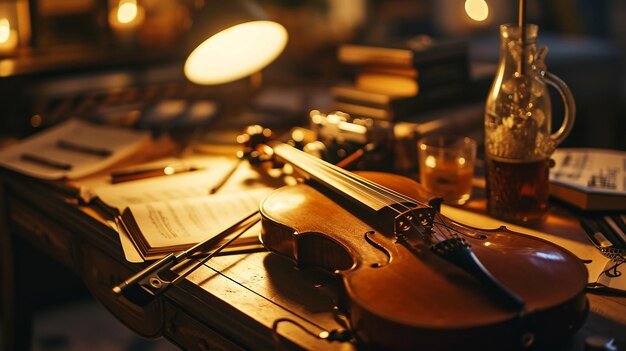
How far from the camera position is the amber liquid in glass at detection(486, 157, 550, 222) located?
1.11 m

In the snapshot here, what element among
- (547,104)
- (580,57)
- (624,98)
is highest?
(547,104)

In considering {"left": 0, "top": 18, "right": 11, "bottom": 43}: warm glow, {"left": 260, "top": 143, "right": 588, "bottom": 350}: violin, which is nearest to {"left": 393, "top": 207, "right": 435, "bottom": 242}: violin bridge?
{"left": 260, "top": 143, "right": 588, "bottom": 350}: violin

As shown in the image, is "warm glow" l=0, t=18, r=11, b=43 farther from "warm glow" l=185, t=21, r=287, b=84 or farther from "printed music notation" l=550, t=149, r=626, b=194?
"printed music notation" l=550, t=149, r=626, b=194

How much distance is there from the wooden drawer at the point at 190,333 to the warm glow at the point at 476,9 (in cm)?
319

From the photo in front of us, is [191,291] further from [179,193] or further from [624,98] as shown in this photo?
[624,98]

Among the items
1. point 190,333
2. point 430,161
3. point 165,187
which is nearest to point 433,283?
point 190,333

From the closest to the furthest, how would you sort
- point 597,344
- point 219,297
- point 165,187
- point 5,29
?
point 597,344
point 219,297
point 165,187
point 5,29

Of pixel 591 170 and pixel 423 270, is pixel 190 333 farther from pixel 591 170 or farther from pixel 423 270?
pixel 591 170

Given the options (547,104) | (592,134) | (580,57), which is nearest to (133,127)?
(547,104)

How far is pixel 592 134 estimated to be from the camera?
3014 millimetres

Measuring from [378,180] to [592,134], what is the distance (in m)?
2.17

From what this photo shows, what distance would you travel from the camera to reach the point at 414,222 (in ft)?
2.99

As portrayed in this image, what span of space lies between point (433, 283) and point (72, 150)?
3.56 feet

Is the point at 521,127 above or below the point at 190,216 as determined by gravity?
above
